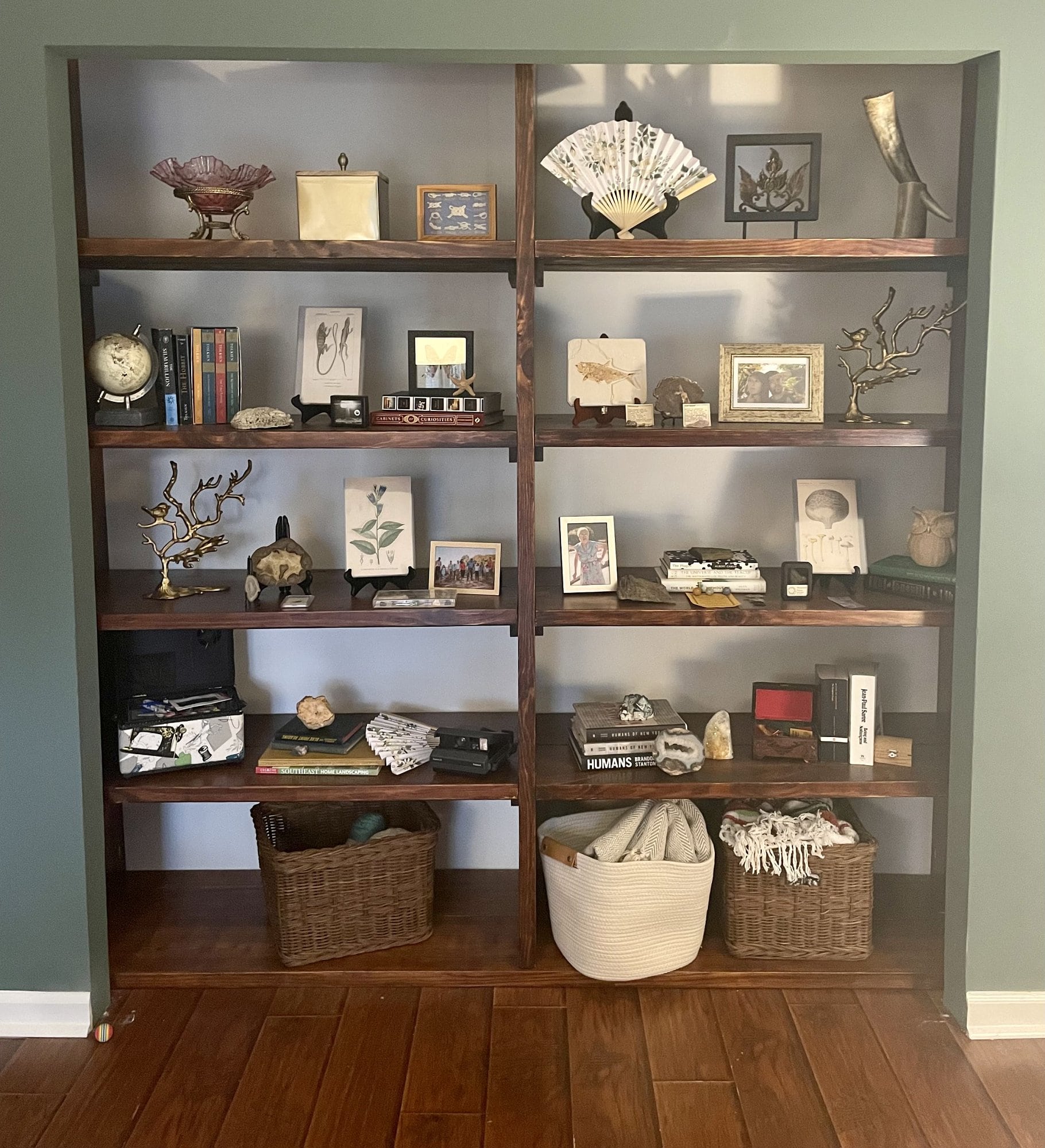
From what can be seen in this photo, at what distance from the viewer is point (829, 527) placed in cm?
291

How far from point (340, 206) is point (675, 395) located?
34.4 inches

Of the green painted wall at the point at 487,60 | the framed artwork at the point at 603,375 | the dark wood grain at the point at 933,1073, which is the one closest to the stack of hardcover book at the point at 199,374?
the green painted wall at the point at 487,60

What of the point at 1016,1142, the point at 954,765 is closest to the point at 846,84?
the point at 954,765

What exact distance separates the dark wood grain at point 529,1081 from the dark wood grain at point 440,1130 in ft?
0.09

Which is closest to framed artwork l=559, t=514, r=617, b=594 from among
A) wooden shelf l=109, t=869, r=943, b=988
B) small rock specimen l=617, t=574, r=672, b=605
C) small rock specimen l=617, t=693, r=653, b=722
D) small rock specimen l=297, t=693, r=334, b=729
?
small rock specimen l=617, t=574, r=672, b=605

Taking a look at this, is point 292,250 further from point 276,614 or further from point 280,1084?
point 280,1084

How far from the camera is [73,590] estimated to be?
2.54 m

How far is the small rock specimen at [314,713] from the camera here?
9.54 feet

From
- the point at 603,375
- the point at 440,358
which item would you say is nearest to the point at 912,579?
the point at 603,375

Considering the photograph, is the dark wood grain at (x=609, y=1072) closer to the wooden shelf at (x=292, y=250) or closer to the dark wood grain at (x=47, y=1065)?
the dark wood grain at (x=47, y=1065)

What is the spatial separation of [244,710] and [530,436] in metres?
1.08

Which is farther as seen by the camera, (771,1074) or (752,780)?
(752,780)

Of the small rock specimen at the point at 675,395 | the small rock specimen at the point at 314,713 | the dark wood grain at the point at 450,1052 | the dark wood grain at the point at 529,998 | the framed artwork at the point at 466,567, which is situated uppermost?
the small rock specimen at the point at 675,395

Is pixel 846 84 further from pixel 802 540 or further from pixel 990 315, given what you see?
pixel 802 540
